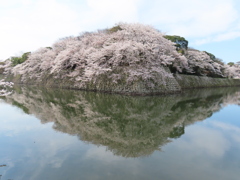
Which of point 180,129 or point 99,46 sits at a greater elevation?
point 99,46

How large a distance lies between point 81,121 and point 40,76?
75.9 feet

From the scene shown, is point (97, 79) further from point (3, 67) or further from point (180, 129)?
point (3, 67)

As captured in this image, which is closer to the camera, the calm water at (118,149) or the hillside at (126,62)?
the calm water at (118,149)

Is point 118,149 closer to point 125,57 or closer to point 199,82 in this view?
point 125,57

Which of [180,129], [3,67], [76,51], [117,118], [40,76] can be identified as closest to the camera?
[180,129]

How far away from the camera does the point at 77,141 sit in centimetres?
473

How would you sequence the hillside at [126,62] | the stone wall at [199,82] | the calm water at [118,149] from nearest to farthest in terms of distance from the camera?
the calm water at [118,149]
the hillside at [126,62]
the stone wall at [199,82]

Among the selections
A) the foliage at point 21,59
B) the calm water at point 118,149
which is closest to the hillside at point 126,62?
the calm water at point 118,149

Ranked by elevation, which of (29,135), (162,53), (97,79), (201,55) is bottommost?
(29,135)

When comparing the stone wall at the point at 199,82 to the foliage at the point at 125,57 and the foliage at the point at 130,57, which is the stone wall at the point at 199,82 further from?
the foliage at the point at 130,57

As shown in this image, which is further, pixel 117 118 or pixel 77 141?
pixel 117 118

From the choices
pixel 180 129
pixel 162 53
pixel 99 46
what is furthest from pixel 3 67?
pixel 180 129

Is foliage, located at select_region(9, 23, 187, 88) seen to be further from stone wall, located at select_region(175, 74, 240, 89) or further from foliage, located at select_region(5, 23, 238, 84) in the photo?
stone wall, located at select_region(175, 74, 240, 89)

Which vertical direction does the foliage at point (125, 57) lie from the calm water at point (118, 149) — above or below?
above
